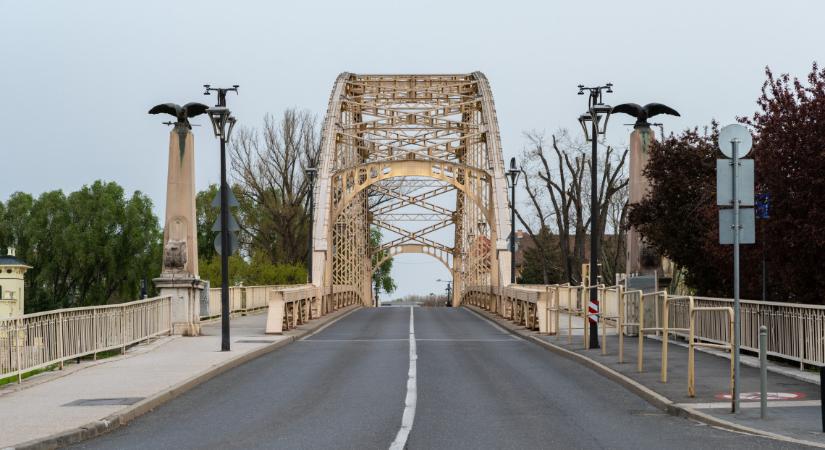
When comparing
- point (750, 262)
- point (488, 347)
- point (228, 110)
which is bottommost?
point (488, 347)

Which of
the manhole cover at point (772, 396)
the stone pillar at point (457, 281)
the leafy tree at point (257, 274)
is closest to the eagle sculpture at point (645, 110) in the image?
the manhole cover at point (772, 396)

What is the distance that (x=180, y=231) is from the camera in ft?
94.5

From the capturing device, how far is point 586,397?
1556 cm

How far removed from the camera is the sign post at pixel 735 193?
531 inches

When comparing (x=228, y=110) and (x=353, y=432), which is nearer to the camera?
(x=353, y=432)

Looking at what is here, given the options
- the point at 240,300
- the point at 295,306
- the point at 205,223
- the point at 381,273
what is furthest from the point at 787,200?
the point at 381,273

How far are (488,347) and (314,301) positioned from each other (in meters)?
15.8

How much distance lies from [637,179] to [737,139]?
17768mm

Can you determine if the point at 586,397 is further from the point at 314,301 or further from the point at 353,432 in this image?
the point at 314,301

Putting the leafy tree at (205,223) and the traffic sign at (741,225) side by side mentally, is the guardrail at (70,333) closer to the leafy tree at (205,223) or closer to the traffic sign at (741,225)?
the traffic sign at (741,225)

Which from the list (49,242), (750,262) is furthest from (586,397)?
(49,242)

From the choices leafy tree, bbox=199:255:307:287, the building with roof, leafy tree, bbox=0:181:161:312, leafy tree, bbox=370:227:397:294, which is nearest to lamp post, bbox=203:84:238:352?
the building with roof

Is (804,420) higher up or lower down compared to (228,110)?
lower down

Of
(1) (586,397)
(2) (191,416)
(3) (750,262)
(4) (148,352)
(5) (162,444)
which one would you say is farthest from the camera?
(4) (148,352)
